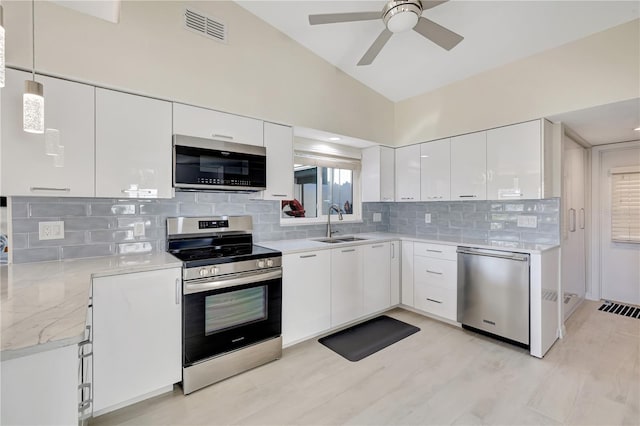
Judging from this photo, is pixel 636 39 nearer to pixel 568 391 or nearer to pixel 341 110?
pixel 341 110

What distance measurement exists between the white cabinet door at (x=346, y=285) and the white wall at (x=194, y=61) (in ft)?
4.50

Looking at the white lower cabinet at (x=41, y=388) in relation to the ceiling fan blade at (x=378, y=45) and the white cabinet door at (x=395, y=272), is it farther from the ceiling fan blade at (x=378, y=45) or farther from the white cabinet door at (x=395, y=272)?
the white cabinet door at (x=395, y=272)

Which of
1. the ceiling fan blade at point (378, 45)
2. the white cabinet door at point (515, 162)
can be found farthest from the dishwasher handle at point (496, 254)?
the ceiling fan blade at point (378, 45)

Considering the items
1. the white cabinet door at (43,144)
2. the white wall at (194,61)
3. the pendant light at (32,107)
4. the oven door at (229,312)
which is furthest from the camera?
the oven door at (229,312)

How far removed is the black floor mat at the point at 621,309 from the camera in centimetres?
351

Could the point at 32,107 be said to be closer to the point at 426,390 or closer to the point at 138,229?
the point at 138,229

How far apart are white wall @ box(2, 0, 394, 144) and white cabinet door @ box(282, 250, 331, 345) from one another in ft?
4.45

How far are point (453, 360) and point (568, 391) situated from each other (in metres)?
0.76

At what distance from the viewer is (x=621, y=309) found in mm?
3674

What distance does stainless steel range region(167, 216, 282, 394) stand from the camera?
2.09 meters

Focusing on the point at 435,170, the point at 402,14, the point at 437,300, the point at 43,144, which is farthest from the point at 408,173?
the point at 43,144

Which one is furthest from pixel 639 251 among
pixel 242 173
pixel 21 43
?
pixel 21 43

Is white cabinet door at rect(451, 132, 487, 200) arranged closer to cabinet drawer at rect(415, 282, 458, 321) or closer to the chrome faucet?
cabinet drawer at rect(415, 282, 458, 321)

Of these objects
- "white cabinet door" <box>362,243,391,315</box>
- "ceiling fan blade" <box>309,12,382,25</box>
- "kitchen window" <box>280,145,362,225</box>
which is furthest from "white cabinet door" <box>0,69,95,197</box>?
"white cabinet door" <box>362,243,391,315</box>
